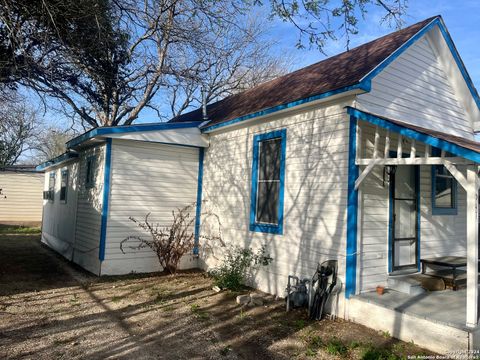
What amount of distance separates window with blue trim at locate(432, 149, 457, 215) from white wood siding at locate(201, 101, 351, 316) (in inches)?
102

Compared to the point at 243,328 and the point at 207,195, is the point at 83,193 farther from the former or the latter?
the point at 243,328

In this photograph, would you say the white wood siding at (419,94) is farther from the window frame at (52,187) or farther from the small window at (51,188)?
the small window at (51,188)

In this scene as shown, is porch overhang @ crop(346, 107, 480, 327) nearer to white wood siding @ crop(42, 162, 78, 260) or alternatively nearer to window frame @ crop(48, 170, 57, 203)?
white wood siding @ crop(42, 162, 78, 260)

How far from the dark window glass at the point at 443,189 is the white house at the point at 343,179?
0.12 feet

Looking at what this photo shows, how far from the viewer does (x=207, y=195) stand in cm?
909

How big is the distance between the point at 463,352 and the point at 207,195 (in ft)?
20.3

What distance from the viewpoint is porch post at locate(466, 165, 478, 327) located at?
13.8ft

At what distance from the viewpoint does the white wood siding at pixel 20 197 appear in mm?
19803

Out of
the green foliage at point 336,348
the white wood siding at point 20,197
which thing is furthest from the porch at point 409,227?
the white wood siding at point 20,197

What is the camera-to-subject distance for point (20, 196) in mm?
20219

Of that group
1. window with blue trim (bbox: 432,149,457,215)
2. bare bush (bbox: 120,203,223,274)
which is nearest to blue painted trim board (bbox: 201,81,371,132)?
bare bush (bbox: 120,203,223,274)

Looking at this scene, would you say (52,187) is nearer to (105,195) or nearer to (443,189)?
(105,195)

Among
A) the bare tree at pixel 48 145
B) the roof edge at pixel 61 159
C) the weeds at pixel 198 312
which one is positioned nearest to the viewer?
the weeds at pixel 198 312

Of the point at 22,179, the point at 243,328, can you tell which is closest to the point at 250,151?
the point at 243,328
